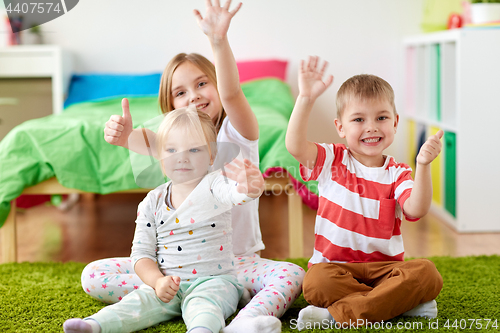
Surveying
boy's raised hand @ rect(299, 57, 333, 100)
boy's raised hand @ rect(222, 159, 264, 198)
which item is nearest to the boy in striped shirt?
boy's raised hand @ rect(299, 57, 333, 100)

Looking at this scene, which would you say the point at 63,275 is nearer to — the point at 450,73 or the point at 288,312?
the point at 288,312

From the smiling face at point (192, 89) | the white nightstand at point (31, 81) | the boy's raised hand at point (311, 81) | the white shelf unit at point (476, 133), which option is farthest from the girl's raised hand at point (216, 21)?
the white nightstand at point (31, 81)

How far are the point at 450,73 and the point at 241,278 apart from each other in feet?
4.58

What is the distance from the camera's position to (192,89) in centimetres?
117

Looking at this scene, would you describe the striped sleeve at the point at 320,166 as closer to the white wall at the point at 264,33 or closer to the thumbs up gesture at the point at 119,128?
the thumbs up gesture at the point at 119,128

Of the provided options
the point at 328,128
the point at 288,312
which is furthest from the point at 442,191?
the point at 288,312

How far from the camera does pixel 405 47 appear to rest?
2.70m

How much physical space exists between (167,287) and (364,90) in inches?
20.4

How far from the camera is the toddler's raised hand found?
899mm

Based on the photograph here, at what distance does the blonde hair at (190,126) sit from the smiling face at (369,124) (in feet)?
0.87

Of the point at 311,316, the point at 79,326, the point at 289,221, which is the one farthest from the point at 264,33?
the point at 79,326

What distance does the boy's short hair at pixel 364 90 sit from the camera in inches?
38.9

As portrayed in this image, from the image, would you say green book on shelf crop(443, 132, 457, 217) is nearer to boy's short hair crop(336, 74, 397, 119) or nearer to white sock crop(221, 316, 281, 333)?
boy's short hair crop(336, 74, 397, 119)

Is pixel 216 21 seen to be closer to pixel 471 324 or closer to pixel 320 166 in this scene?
pixel 320 166
